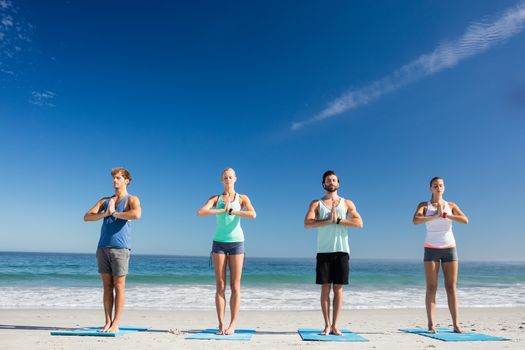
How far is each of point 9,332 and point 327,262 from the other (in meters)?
4.12

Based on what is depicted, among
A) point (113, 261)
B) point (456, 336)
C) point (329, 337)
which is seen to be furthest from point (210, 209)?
point (456, 336)

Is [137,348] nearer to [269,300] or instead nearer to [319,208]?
[319,208]

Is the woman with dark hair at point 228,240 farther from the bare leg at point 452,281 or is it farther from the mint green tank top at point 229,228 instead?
the bare leg at point 452,281

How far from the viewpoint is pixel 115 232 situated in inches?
195

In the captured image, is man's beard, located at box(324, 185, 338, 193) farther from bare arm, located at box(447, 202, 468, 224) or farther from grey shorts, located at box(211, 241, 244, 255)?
bare arm, located at box(447, 202, 468, 224)

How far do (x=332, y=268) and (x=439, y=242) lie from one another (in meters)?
1.52

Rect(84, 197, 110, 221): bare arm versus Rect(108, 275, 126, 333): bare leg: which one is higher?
Rect(84, 197, 110, 221): bare arm

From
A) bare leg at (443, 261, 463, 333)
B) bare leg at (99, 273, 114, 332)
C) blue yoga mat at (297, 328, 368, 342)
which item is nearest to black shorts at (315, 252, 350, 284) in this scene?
blue yoga mat at (297, 328, 368, 342)

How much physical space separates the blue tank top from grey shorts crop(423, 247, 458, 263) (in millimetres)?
3780

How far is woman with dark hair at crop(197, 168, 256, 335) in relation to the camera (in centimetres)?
496

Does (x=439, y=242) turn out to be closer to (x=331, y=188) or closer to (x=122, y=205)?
(x=331, y=188)

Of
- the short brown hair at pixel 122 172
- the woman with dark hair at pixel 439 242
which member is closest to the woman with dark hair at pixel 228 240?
the short brown hair at pixel 122 172

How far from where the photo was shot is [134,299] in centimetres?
1115

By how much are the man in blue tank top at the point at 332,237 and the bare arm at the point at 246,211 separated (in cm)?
65
